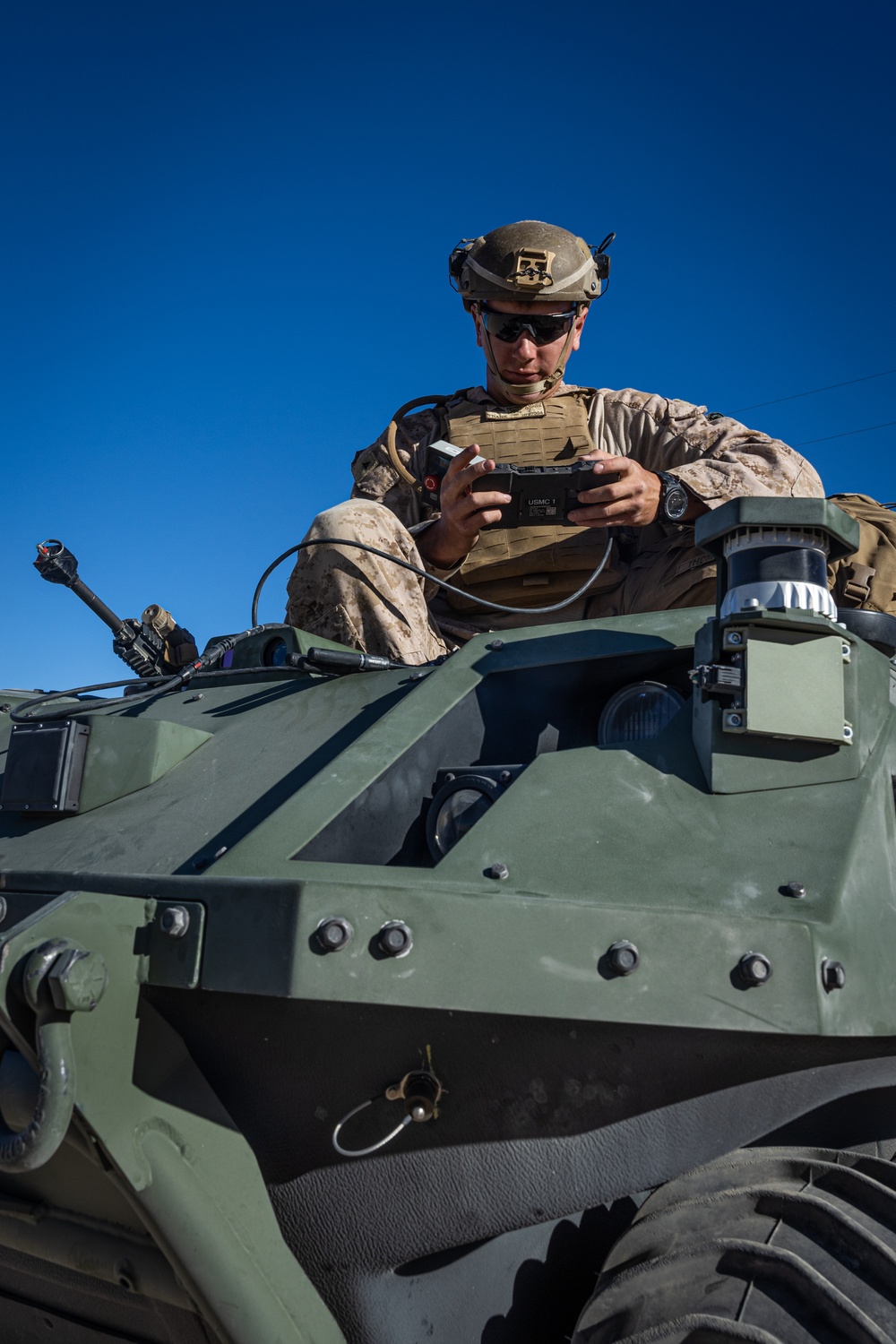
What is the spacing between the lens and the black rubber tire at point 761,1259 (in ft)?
5.05

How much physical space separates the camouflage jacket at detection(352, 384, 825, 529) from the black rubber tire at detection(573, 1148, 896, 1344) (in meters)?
2.52

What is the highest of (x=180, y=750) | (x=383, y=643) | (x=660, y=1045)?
(x=383, y=643)

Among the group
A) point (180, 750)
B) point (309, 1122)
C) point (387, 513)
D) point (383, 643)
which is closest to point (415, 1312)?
point (309, 1122)

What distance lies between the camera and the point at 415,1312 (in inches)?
73.3

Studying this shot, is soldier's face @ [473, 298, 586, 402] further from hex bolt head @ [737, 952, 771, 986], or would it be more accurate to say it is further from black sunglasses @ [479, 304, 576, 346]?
hex bolt head @ [737, 952, 771, 986]

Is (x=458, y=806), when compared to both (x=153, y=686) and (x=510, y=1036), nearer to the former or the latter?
(x=510, y=1036)

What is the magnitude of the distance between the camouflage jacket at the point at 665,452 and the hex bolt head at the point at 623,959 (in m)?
2.52

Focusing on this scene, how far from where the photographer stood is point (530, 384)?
4668 mm

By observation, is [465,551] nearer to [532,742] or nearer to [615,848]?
[532,742]

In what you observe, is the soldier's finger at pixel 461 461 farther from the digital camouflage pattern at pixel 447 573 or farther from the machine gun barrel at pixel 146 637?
the machine gun barrel at pixel 146 637

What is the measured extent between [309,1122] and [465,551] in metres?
2.46

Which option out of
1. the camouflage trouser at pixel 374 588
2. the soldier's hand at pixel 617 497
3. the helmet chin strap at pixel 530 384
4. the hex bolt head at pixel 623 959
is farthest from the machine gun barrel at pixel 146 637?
the hex bolt head at pixel 623 959

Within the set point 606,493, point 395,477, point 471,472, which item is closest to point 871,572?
point 606,493

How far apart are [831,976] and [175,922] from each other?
3.11 feet
